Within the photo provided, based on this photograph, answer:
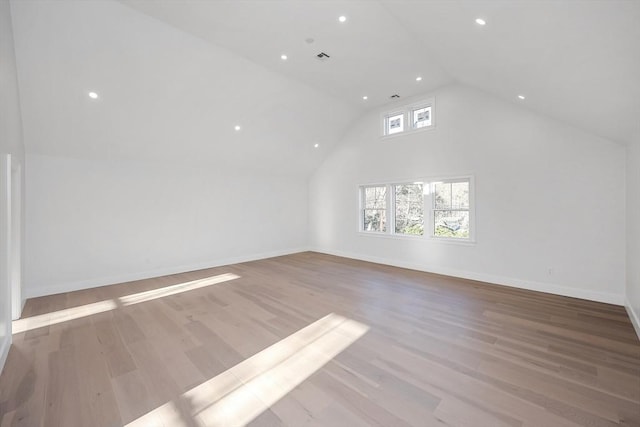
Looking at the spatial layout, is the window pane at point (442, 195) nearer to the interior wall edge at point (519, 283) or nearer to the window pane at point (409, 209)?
the window pane at point (409, 209)

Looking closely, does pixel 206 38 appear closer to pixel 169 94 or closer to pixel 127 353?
pixel 169 94

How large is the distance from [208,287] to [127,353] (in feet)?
6.76

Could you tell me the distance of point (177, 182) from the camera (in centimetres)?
560

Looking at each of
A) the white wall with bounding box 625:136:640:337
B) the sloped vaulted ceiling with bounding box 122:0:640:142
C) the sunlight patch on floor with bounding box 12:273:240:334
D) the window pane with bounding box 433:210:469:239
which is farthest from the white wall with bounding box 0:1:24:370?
the white wall with bounding box 625:136:640:337

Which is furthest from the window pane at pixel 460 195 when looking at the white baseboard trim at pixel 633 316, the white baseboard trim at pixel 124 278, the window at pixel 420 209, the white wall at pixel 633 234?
the white baseboard trim at pixel 124 278

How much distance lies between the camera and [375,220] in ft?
21.9

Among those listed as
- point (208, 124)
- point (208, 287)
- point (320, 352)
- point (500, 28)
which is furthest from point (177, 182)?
point (500, 28)

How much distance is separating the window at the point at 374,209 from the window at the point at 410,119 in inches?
55.7

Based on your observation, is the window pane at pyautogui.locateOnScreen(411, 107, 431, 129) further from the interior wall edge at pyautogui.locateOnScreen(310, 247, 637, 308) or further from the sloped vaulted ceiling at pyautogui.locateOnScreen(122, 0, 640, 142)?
the interior wall edge at pyautogui.locateOnScreen(310, 247, 637, 308)

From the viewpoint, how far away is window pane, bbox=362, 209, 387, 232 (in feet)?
21.2

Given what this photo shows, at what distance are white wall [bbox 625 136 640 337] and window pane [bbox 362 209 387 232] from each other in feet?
12.7

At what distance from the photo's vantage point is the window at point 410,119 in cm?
551

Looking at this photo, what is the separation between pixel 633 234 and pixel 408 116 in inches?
160

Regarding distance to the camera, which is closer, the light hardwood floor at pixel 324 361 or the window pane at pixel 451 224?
the light hardwood floor at pixel 324 361
